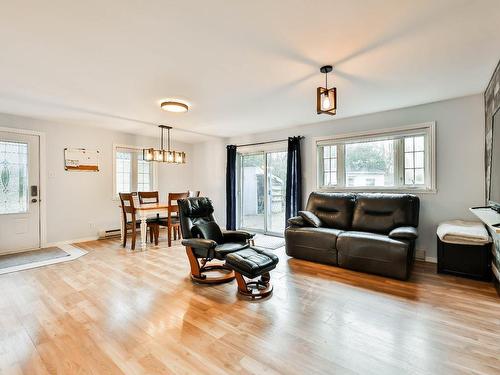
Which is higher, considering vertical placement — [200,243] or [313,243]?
[200,243]

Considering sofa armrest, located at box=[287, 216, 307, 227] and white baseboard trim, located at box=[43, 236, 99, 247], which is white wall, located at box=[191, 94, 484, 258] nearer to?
sofa armrest, located at box=[287, 216, 307, 227]

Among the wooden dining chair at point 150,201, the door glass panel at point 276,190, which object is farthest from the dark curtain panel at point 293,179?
the wooden dining chair at point 150,201

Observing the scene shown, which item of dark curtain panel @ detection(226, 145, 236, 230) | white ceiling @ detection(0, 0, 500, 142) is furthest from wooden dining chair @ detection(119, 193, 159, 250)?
dark curtain panel @ detection(226, 145, 236, 230)

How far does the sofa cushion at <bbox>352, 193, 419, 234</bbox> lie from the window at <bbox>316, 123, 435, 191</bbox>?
415 mm

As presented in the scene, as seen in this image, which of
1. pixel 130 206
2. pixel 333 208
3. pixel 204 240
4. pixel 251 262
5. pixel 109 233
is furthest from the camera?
pixel 109 233

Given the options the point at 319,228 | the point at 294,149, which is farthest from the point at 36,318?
the point at 294,149

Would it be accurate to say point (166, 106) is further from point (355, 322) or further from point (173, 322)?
point (355, 322)

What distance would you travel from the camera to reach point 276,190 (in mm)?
5906

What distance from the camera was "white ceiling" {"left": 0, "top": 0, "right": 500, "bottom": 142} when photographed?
1.80 m

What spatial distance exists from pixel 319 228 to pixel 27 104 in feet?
15.7

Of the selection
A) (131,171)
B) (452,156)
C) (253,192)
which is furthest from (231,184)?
(452,156)

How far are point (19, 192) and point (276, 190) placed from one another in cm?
484

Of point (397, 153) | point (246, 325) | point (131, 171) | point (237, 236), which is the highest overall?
point (397, 153)

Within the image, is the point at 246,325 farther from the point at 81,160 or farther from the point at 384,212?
the point at 81,160
